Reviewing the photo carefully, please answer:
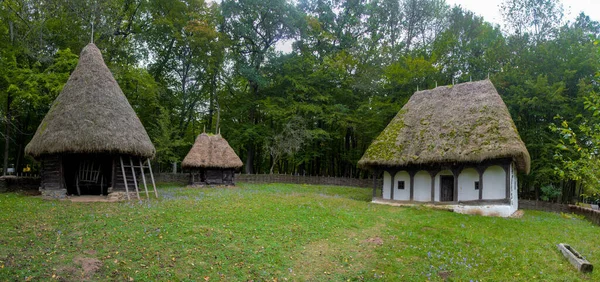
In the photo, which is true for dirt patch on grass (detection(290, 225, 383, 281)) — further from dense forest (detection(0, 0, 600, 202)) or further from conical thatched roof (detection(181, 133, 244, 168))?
dense forest (detection(0, 0, 600, 202))

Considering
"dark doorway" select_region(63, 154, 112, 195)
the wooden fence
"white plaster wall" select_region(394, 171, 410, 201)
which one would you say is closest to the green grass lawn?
"dark doorway" select_region(63, 154, 112, 195)

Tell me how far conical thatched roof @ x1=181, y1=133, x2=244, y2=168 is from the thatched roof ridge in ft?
28.2

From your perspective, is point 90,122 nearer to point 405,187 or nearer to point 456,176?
point 405,187

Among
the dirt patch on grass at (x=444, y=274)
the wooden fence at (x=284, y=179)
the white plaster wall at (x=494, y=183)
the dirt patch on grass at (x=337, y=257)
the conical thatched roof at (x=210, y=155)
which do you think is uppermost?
the conical thatched roof at (x=210, y=155)

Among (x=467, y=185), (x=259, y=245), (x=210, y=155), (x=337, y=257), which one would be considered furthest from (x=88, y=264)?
(x=210, y=155)

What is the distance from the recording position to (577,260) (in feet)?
33.6

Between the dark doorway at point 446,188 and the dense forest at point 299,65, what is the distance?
932cm

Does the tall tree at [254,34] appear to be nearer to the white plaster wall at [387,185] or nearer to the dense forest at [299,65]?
the dense forest at [299,65]

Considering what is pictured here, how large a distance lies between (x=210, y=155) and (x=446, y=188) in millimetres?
17313

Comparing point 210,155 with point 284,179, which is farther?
point 284,179

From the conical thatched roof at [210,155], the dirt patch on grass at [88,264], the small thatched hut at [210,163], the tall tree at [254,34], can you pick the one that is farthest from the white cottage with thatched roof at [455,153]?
the tall tree at [254,34]

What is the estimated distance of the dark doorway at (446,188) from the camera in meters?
21.5

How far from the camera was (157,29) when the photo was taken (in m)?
34.9

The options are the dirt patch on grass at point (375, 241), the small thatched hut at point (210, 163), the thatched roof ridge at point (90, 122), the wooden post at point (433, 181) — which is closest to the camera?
the dirt patch on grass at point (375, 241)
